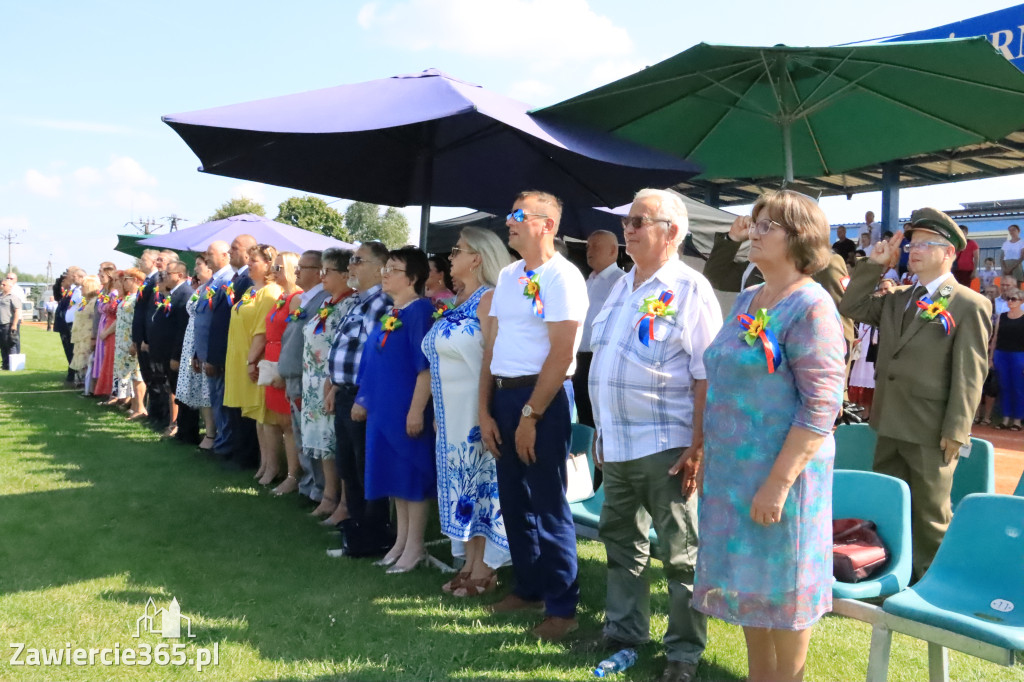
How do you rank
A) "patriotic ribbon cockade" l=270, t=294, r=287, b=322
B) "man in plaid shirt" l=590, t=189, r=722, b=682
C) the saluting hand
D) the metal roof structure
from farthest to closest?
1. the metal roof structure
2. "patriotic ribbon cockade" l=270, t=294, r=287, b=322
3. the saluting hand
4. "man in plaid shirt" l=590, t=189, r=722, b=682

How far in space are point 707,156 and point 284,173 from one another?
302 centimetres

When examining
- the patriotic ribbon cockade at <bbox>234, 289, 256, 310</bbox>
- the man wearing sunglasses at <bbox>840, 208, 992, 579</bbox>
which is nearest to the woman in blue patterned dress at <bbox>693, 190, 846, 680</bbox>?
the man wearing sunglasses at <bbox>840, 208, 992, 579</bbox>

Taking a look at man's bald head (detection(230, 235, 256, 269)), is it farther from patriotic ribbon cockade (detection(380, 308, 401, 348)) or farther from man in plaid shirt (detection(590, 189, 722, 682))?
man in plaid shirt (detection(590, 189, 722, 682))

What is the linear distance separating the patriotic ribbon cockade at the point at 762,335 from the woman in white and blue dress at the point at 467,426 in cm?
194

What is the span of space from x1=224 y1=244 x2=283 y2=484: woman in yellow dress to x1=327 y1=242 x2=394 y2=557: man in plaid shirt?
1.91 m

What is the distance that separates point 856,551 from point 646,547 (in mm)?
832

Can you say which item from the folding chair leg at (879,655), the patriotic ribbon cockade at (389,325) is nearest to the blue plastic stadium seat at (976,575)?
the folding chair leg at (879,655)

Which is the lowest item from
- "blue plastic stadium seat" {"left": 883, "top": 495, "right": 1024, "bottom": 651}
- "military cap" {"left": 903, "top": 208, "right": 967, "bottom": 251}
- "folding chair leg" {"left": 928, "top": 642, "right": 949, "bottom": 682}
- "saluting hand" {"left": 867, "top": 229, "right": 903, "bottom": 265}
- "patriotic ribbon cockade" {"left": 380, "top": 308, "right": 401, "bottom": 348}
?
"folding chair leg" {"left": 928, "top": 642, "right": 949, "bottom": 682}

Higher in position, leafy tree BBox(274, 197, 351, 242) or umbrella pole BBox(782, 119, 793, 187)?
leafy tree BBox(274, 197, 351, 242)

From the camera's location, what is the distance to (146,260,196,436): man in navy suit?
352 inches

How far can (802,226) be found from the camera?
104 inches

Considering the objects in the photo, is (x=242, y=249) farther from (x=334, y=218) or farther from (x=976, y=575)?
(x=334, y=218)

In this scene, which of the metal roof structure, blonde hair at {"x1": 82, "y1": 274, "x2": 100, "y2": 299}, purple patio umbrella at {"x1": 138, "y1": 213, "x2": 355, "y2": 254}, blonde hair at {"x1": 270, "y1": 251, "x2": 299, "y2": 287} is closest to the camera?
blonde hair at {"x1": 270, "y1": 251, "x2": 299, "y2": 287}

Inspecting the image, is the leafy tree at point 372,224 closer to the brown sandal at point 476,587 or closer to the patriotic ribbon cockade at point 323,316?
the patriotic ribbon cockade at point 323,316
